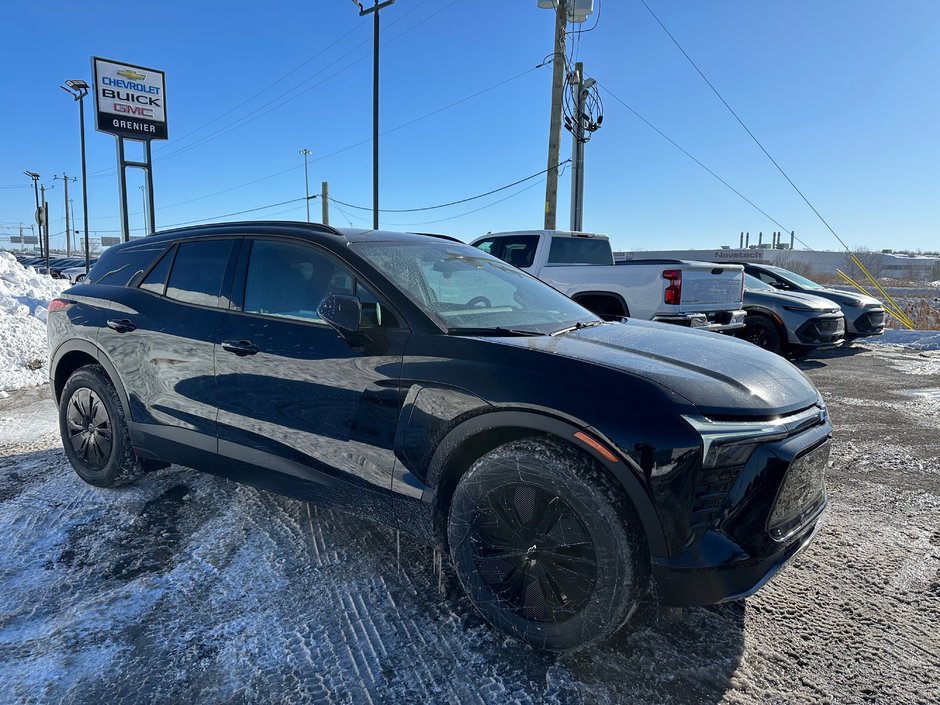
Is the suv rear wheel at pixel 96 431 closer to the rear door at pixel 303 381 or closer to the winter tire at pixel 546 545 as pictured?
the rear door at pixel 303 381

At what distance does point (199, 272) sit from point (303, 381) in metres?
1.24

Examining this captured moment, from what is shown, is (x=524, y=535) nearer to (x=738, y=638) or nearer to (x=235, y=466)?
(x=738, y=638)

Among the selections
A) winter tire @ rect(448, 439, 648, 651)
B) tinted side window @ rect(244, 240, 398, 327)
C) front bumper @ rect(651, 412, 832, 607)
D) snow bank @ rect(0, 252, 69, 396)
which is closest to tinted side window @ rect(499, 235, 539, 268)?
tinted side window @ rect(244, 240, 398, 327)

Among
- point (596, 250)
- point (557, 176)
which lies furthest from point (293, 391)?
point (557, 176)

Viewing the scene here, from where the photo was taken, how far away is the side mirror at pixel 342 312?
2.53 metres

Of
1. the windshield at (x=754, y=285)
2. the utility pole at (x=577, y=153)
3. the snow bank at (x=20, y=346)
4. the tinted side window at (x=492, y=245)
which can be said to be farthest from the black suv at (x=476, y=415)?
the utility pole at (x=577, y=153)

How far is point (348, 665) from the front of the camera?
2217 mm

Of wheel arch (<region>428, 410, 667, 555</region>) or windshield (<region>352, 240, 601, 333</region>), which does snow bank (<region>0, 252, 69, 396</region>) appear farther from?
wheel arch (<region>428, 410, 667, 555</region>)

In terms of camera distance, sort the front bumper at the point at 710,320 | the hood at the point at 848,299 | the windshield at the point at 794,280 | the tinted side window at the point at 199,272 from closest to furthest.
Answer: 1. the tinted side window at the point at 199,272
2. the front bumper at the point at 710,320
3. the hood at the point at 848,299
4. the windshield at the point at 794,280

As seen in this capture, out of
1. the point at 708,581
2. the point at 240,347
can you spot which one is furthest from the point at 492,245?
the point at 708,581

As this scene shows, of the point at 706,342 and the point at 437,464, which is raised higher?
the point at 706,342

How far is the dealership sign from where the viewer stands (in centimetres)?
1772

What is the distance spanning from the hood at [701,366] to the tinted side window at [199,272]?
1.87 m

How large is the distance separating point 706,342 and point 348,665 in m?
2.16
